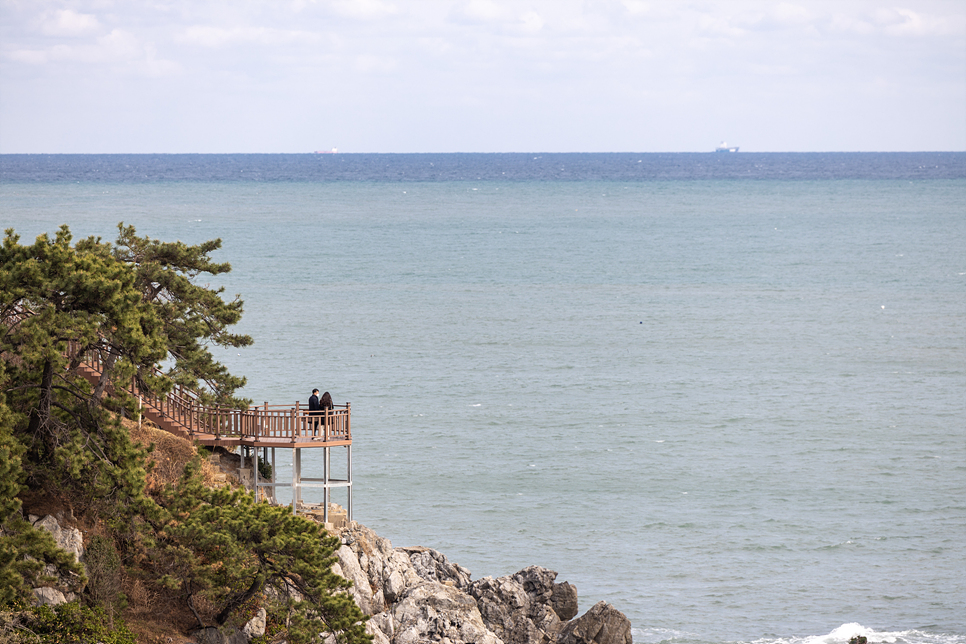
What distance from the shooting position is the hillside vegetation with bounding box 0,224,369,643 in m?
22.6

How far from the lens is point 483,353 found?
6925 cm

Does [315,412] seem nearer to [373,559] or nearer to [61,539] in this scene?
[373,559]

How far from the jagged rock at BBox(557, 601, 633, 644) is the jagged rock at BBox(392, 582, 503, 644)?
270 centimetres

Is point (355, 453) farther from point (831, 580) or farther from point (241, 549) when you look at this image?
point (241, 549)

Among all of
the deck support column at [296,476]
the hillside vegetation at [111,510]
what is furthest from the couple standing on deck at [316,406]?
the hillside vegetation at [111,510]

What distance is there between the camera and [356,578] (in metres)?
27.6

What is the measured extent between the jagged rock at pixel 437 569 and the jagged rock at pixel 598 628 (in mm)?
2909

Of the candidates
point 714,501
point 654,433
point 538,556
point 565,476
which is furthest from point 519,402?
point 538,556

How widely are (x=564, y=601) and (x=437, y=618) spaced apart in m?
5.71

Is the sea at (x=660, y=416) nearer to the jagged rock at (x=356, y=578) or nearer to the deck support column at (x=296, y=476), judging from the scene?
the deck support column at (x=296, y=476)

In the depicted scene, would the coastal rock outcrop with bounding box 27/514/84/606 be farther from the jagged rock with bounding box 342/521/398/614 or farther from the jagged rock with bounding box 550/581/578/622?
the jagged rock with bounding box 550/581/578/622

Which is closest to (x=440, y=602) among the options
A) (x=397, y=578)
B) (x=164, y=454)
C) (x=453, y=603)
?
(x=453, y=603)

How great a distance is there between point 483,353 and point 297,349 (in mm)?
10603

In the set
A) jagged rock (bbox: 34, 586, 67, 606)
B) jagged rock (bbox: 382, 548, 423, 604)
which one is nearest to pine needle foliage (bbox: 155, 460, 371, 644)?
jagged rock (bbox: 34, 586, 67, 606)
